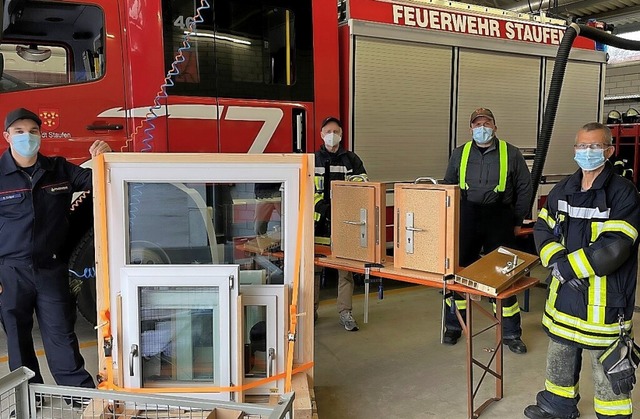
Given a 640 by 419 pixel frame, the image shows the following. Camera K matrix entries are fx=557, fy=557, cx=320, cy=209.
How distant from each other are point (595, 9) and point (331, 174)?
9927 millimetres

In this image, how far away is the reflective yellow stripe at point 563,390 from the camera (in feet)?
9.28

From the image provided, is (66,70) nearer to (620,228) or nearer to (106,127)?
(106,127)

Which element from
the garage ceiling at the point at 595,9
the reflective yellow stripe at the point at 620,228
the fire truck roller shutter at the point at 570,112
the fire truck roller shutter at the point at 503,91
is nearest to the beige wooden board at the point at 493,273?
the reflective yellow stripe at the point at 620,228

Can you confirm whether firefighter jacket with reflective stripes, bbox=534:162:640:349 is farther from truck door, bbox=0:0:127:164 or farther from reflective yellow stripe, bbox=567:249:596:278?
truck door, bbox=0:0:127:164

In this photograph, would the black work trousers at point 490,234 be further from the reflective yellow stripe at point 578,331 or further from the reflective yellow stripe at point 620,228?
the reflective yellow stripe at point 620,228

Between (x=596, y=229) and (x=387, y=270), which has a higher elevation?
(x=596, y=229)

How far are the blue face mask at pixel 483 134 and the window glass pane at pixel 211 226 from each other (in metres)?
1.82

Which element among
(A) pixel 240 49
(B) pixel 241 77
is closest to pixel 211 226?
(B) pixel 241 77

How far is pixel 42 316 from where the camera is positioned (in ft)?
9.59

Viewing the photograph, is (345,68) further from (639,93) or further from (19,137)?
(639,93)

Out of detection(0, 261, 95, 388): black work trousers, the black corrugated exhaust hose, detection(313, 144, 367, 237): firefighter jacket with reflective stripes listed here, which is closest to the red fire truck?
the black corrugated exhaust hose

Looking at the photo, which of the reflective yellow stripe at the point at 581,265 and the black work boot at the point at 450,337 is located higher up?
the reflective yellow stripe at the point at 581,265

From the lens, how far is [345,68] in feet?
15.5

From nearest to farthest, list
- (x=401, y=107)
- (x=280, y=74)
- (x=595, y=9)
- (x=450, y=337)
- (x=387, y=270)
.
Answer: (x=387, y=270) → (x=450, y=337) → (x=280, y=74) → (x=401, y=107) → (x=595, y=9)
